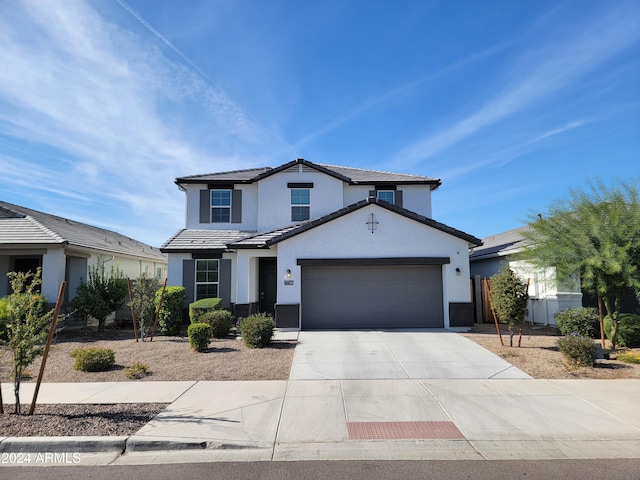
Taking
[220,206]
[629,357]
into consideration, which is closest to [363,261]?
[629,357]

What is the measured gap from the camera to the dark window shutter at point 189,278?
16172 mm

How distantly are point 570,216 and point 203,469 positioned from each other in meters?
11.8

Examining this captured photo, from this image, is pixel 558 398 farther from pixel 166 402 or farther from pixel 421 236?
pixel 421 236

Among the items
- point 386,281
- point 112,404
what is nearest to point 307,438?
point 112,404

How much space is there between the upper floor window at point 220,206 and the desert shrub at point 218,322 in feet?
20.6

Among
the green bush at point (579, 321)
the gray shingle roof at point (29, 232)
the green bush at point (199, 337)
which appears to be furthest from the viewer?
the gray shingle roof at point (29, 232)

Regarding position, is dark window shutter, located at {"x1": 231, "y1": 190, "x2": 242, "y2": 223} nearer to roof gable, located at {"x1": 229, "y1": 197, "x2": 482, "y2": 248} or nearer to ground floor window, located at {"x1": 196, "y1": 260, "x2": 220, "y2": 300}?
ground floor window, located at {"x1": 196, "y1": 260, "x2": 220, "y2": 300}

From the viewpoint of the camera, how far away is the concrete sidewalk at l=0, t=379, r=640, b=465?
495cm

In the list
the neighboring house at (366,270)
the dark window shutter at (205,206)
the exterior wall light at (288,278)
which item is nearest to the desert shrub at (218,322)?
the neighboring house at (366,270)

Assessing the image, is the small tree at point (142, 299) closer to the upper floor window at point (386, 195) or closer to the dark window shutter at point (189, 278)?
the dark window shutter at point (189, 278)

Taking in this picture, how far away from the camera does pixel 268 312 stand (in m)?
16.3

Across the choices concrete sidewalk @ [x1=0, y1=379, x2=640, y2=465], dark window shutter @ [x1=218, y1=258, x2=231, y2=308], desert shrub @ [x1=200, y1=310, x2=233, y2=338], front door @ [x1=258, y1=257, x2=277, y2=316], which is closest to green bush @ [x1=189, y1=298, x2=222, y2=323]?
desert shrub @ [x1=200, y1=310, x2=233, y2=338]

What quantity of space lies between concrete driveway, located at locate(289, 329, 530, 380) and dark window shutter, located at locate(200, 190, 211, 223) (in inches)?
318

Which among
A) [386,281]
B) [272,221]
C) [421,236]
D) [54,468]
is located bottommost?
[54,468]
